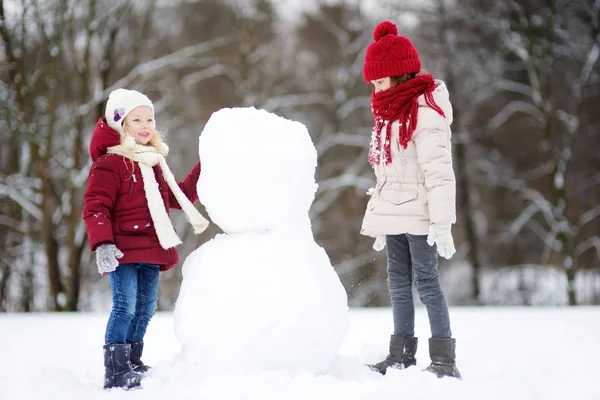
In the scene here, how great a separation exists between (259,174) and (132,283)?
0.85 metres

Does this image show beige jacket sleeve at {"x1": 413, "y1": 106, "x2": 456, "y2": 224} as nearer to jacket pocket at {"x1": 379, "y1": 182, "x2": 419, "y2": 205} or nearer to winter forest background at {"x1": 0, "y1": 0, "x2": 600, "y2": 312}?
jacket pocket at {"x1": 379, "y1": 182, "x2": 419, "y2": 205}

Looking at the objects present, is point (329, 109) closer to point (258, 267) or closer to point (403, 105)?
point (403, 105)

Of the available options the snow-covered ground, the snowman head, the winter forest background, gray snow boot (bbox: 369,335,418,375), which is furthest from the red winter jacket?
the winter forest background

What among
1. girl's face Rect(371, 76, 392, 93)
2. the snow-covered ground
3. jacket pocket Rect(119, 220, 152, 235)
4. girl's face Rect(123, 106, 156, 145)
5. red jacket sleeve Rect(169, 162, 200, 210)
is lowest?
the snow-covered ground

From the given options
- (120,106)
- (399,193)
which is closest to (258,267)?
(399,193)

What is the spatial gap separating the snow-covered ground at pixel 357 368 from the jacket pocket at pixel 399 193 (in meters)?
0.81

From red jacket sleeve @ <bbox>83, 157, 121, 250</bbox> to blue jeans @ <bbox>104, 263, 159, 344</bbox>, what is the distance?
0.22 metres

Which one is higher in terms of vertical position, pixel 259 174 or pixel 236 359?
pixel 259 174

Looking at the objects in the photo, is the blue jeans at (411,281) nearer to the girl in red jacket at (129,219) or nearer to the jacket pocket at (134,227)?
the girl in red jacket at (129,219)

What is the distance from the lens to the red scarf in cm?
290

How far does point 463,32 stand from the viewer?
9922mm

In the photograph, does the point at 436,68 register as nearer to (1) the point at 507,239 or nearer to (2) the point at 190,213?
(1) the point at 507,239

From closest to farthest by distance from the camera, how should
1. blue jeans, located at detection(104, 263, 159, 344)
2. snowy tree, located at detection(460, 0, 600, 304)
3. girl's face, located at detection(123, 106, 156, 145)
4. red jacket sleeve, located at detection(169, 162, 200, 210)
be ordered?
blue jeans, located at detection(104, 263, 159, 344) → girl's face, located at detection(123, 106, 156, 145) → red jacket sleeve, located at detection(169, 162, 200, 210) → snowy tree, located at detection(460, 0, 600, 304)

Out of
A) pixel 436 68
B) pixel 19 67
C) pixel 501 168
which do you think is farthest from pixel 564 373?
pixel 436 68
